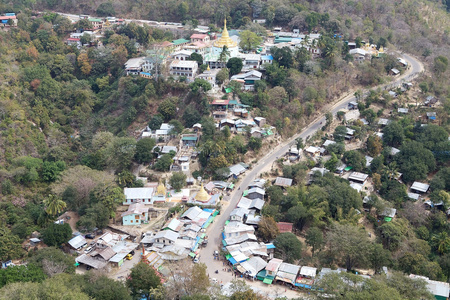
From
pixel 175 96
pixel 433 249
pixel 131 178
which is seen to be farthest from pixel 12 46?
pixel 433 249

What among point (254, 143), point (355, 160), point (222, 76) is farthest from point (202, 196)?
point (222, 76)

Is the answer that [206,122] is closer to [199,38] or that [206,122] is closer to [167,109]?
[167,109]

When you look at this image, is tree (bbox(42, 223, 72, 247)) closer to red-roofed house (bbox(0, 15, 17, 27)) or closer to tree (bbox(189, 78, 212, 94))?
tree (bbox(189, 78, 212, 94))

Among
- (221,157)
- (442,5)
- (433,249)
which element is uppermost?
(442,5)

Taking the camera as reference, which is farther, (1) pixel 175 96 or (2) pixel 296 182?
(1) pixel 175 96

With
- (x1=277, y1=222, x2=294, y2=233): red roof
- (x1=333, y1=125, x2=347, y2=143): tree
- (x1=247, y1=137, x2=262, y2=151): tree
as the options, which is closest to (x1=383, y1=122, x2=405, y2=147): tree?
(x1=333, y1=125, x2=347, y2=143): tree

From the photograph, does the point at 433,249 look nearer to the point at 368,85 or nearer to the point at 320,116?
the point at 320,116

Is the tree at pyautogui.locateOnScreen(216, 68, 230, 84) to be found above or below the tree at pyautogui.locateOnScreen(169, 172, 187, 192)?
above
